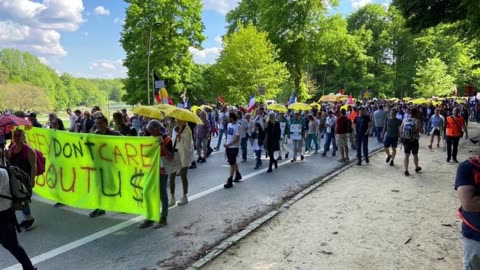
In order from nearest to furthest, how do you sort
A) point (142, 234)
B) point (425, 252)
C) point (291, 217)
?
point (425, 252) < point (142, 234) < point (291, 217)

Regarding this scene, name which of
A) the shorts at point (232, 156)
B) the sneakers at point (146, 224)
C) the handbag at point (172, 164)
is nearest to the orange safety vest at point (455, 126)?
the shorts at point (232, 156)

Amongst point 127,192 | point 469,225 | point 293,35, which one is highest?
point 293,35

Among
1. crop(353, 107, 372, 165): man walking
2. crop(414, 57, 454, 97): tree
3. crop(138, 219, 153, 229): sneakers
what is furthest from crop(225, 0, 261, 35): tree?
crop(138, 219, 153, 229): sneakers

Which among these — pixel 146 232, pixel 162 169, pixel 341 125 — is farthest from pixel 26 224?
pixel 341 125

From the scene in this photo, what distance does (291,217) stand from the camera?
23.4 ft

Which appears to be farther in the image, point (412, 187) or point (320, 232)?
point (412, 187)

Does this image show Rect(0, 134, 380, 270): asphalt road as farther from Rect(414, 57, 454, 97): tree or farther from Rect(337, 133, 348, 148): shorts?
Rect(414, 57, 454, 97): tree

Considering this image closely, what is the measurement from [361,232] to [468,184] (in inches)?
131

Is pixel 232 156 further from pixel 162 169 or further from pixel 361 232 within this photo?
pixel 361 232

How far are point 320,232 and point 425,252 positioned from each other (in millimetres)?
1489

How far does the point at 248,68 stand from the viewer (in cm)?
3519

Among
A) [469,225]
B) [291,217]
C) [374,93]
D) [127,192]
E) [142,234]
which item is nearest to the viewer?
[469,225]

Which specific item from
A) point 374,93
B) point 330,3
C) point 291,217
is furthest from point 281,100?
point 291,217

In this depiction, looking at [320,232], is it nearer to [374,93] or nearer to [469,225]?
[469,225]
